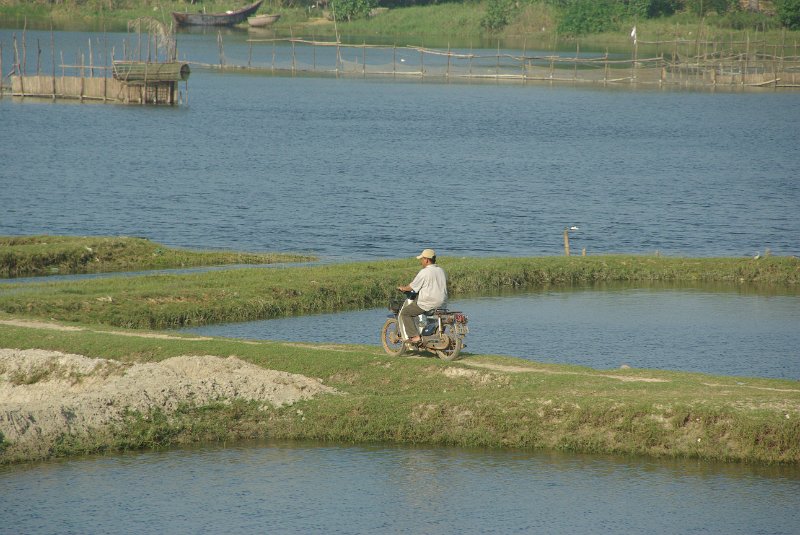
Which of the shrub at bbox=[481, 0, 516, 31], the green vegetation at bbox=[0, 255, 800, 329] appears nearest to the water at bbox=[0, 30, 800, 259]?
the green vegetation at bbox=[0, 255, 800, 329]

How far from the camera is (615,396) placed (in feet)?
69.8

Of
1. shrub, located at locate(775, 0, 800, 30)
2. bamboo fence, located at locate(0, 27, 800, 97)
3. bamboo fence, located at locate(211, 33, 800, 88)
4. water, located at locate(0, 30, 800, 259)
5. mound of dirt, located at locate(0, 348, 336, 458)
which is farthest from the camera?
shrub, located at locate(775, 0, 800, 30)

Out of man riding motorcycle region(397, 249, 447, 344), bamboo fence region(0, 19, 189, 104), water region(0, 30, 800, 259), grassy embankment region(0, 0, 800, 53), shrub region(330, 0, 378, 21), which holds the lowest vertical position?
water region(0, 30, 800, 259)

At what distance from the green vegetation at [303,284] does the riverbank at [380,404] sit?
21.1ft

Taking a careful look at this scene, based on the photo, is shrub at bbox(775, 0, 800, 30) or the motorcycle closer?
the motorcycle

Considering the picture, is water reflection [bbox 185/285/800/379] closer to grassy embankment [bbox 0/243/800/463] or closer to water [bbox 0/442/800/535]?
grassy embankment [bbox 0/243/800/463]

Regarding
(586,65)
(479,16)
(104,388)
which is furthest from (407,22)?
(104,388)

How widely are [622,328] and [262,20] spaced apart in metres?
144

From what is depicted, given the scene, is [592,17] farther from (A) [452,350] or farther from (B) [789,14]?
(A) [452,350]

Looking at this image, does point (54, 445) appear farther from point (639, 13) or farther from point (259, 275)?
point (639, 13)

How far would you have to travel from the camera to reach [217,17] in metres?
168

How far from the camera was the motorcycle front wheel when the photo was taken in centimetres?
2388

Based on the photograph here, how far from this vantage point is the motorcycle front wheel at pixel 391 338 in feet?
78.3

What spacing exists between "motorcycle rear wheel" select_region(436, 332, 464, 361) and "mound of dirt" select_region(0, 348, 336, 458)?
255cm
